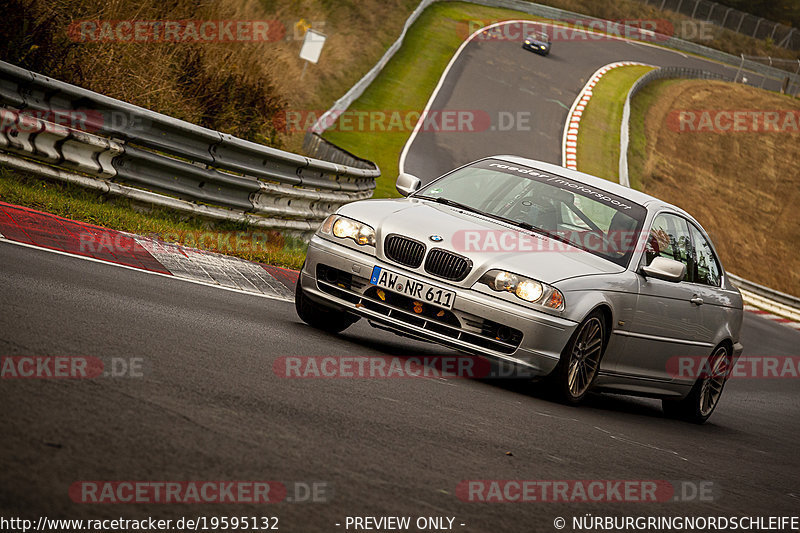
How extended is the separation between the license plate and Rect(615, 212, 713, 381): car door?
5.27 feet

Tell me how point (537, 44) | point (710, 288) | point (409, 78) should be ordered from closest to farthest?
1. point (710, 288)
2. point (409, 78)
3. point (537, 44)

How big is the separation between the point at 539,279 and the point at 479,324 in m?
0.52

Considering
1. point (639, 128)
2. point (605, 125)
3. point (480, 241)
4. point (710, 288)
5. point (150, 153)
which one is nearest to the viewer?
point (480, 241)

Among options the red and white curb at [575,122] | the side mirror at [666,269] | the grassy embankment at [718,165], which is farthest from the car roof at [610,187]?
the grassy embankment at [718,165]

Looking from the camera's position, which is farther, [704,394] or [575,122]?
[575,122]

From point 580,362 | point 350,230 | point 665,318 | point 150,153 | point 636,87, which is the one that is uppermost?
point 636,87

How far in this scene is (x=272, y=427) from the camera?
4676mm

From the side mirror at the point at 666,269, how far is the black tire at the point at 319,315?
2.36 meters

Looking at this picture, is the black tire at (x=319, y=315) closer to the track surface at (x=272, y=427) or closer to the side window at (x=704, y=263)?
the track surface at (x=272, y=427)

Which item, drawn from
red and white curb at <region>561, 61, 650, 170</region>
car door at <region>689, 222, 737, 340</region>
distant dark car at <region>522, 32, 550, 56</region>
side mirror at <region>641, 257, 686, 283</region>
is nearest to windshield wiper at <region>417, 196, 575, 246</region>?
side mirror at <region>641, 257, 686, 283</region>

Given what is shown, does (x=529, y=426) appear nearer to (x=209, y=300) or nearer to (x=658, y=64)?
(x=209, y=300)

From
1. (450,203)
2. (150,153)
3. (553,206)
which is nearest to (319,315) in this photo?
(450,203)

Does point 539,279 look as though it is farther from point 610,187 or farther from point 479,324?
point 610,187

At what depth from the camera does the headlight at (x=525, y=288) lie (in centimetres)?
726
